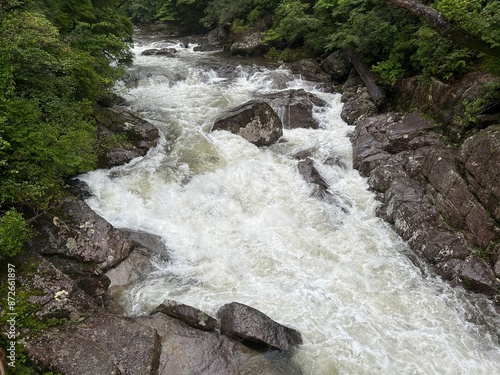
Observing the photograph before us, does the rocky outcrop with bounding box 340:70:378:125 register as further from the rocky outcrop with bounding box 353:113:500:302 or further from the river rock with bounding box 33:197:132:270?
the river rock with bounding box 33:197:132:270

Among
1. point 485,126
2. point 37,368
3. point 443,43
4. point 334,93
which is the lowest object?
point 37,368

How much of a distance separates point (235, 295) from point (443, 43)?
37.7ft

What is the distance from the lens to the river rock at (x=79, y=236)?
7.37 m

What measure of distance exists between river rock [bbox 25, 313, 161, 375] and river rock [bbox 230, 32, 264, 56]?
70.4 feet

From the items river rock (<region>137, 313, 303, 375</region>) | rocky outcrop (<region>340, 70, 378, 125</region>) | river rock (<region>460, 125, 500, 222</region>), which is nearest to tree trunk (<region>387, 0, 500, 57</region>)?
river rock (<region>460, 125, 500, 222</region>)

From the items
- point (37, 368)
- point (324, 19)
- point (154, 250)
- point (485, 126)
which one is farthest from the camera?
point (324, 19)

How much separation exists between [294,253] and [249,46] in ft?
62.4

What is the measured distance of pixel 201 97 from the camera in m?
16.6

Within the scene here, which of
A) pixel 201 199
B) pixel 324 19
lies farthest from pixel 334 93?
pixel 201 199

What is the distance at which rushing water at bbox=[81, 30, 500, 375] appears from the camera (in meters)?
6.67

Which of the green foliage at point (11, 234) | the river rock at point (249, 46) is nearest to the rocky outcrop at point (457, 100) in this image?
the green foliage at point (11, 234)

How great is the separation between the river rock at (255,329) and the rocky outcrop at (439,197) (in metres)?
4.39

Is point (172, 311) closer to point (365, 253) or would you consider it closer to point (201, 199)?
point (201, 199)

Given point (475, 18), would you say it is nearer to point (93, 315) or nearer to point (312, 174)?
point (312, 174)
